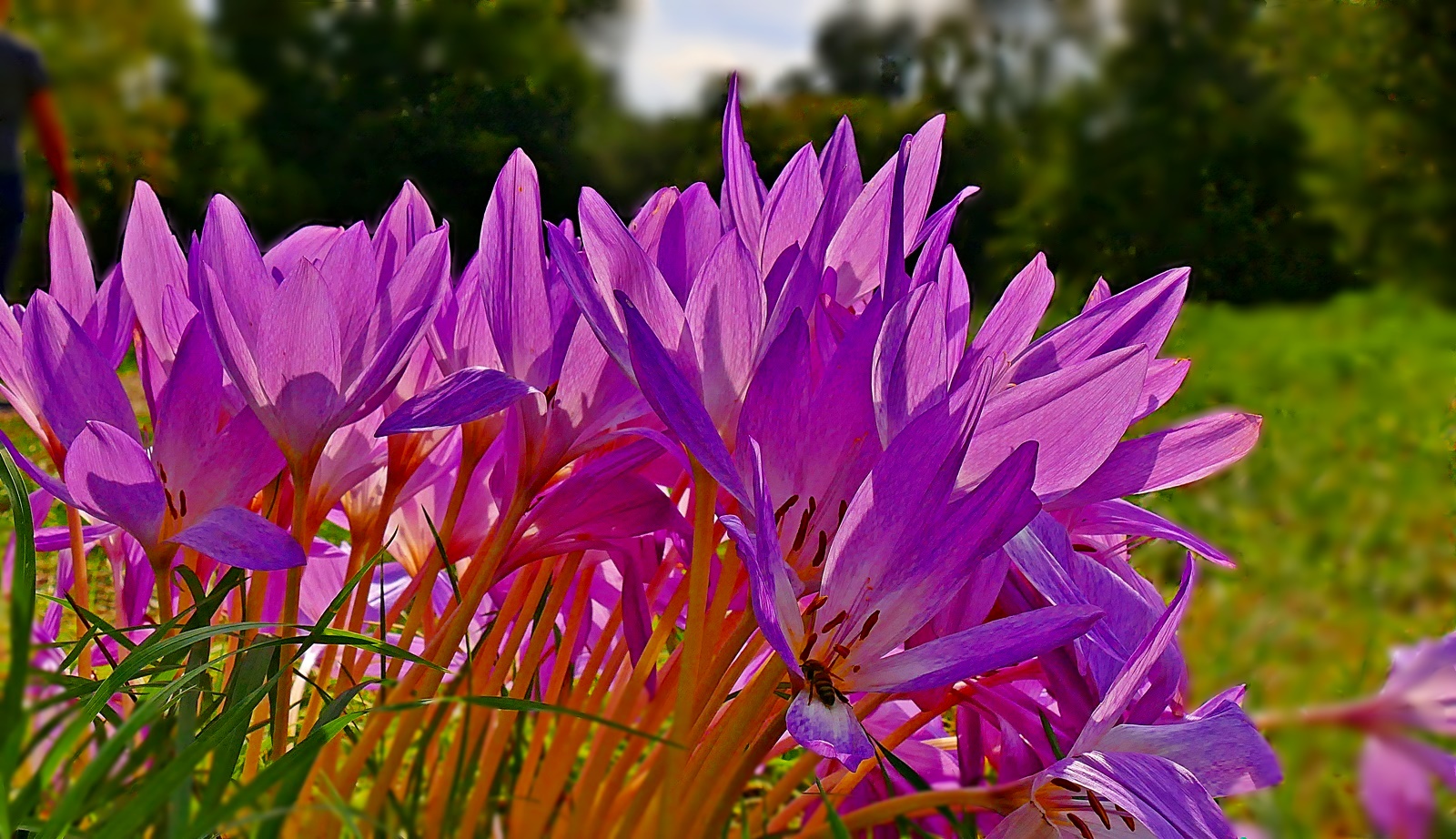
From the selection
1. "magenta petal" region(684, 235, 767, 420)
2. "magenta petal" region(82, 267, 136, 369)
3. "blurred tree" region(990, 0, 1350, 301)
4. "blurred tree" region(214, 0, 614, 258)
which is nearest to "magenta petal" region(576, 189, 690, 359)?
"magenta petal" region(684, 235, 767, 420)

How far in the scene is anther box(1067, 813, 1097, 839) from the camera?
0.38m

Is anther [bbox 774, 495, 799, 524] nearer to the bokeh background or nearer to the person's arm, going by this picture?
the bokeh background

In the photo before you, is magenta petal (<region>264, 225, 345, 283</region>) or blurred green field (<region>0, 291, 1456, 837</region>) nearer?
magenta petal (<region>264, 225, 345, 283</region>)

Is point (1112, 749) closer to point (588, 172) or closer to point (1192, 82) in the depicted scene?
point (588, 172)

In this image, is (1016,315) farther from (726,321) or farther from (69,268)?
(69,268)

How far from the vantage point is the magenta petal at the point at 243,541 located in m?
0.41

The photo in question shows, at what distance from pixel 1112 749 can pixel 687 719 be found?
0.43 ft

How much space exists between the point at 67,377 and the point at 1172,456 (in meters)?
0.39

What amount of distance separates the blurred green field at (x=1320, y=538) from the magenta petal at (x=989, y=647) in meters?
0.09

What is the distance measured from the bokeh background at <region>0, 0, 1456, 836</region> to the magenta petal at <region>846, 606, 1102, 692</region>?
1.94 metres

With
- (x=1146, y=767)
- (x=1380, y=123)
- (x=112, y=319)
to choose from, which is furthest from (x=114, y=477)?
(x=1380, y=123)

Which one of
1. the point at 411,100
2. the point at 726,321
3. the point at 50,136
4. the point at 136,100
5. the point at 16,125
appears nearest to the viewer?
the point at 726,321

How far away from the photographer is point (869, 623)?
14.5 inches

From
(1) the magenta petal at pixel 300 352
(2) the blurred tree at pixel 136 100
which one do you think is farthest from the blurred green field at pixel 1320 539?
(2) the blurred tree at pixel 136 100
